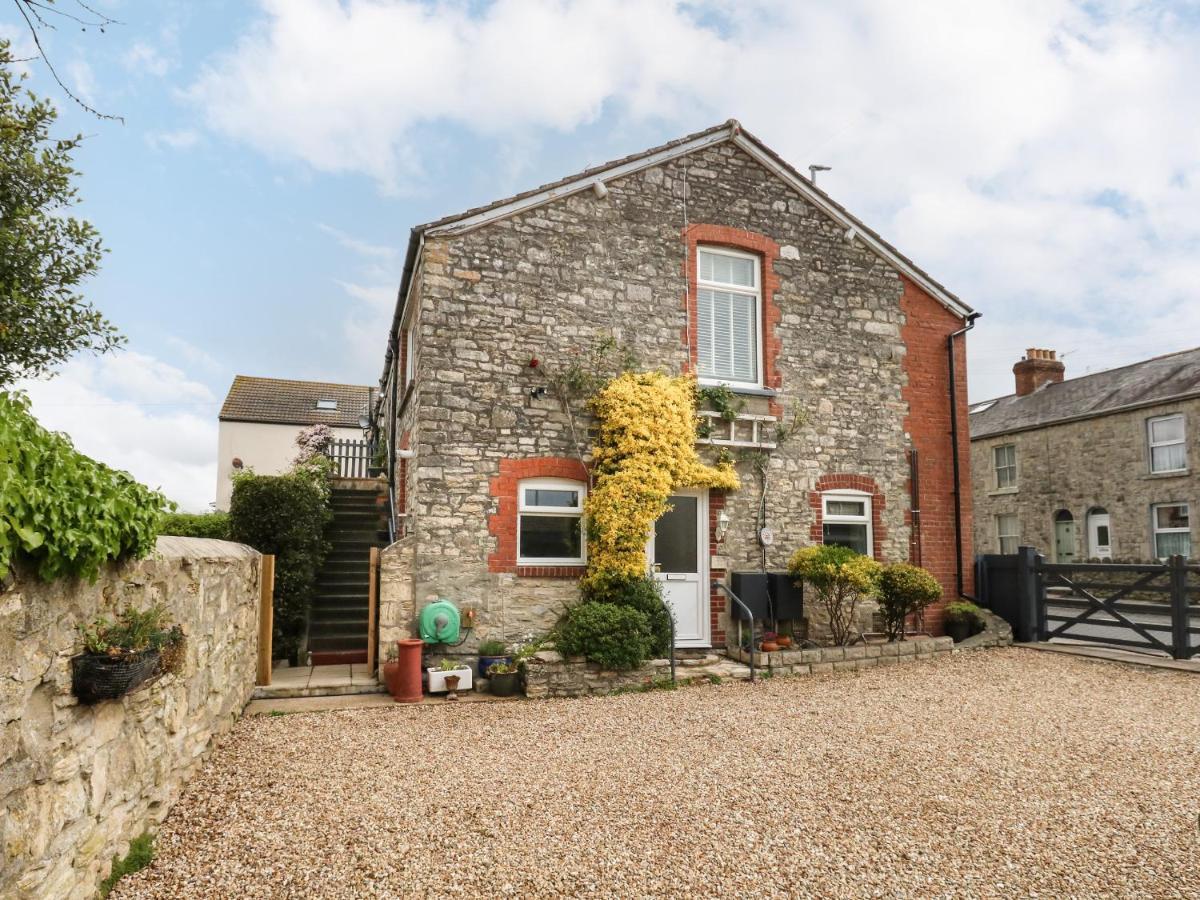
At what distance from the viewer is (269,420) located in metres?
26.8

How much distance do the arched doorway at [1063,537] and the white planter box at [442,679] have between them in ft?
64.1

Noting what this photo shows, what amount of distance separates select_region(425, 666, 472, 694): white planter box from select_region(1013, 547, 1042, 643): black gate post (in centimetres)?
815

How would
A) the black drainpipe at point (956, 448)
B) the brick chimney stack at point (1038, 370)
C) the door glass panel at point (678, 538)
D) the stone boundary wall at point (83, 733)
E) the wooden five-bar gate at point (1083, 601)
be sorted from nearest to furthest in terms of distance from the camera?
the stone boundary wall at point (83, 733), the wooden five-bar gate at point (1083, 601), the door glass panel at point (678, 538), the black drainpipe at point (956, 448), the brick chimney stack at point (1038, 370)

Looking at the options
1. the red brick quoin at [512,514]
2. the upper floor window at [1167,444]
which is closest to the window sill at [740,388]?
the red brick quoin at [512,514]

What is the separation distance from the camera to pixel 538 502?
9398 mm

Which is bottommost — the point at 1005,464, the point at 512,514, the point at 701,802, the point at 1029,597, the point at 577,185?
the point at 701,802

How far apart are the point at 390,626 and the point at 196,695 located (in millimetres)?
3356

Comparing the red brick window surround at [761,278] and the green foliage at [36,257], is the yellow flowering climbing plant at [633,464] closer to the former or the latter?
the red brick window surround at [761,278]

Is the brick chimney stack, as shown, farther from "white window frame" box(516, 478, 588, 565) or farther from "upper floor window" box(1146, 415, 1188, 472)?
"white window frame" box(516, 478, 588, 565)

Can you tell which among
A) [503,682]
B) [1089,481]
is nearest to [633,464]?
[503,682]

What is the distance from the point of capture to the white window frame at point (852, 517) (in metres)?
10.9

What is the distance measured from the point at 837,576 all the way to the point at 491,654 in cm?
445

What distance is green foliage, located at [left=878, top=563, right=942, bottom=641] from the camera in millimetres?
10164

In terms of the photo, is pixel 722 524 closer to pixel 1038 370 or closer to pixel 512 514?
pixel 512 514
